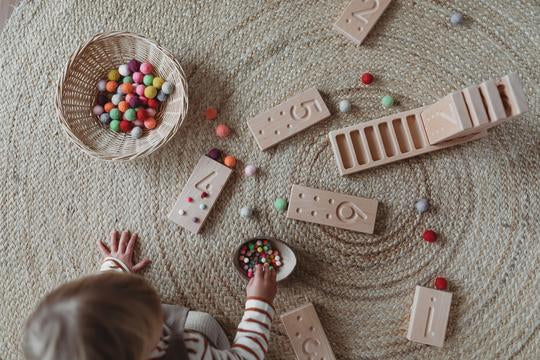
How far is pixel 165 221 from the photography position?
99 cm

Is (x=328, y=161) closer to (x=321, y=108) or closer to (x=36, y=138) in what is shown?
(x=321, y=108)

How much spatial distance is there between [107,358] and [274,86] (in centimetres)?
57

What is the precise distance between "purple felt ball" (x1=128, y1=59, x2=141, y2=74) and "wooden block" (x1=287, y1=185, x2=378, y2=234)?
1.25ft

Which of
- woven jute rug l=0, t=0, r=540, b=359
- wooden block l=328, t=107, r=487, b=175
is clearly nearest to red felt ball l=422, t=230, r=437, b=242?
woven jute rug l=0, t=0, r=540, b=359

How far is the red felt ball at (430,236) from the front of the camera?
0.95m

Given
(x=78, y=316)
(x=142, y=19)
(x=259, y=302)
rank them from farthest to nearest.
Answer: (x=142, y=19), (x=259, y=302), (x=78, y=316)

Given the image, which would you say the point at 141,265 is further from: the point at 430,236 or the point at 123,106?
the point at 430,236

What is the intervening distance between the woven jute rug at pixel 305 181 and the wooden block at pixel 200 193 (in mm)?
21

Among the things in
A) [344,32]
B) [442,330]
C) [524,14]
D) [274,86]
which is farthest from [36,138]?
[524,14]

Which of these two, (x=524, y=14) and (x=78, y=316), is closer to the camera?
(x=78, y=316)

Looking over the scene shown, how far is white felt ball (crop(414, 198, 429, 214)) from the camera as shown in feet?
3.12

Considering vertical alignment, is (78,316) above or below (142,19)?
below

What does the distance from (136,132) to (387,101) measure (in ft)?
1.57

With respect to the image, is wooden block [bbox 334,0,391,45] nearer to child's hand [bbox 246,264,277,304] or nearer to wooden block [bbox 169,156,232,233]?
wooden block [bbox 169,156,232,233]
